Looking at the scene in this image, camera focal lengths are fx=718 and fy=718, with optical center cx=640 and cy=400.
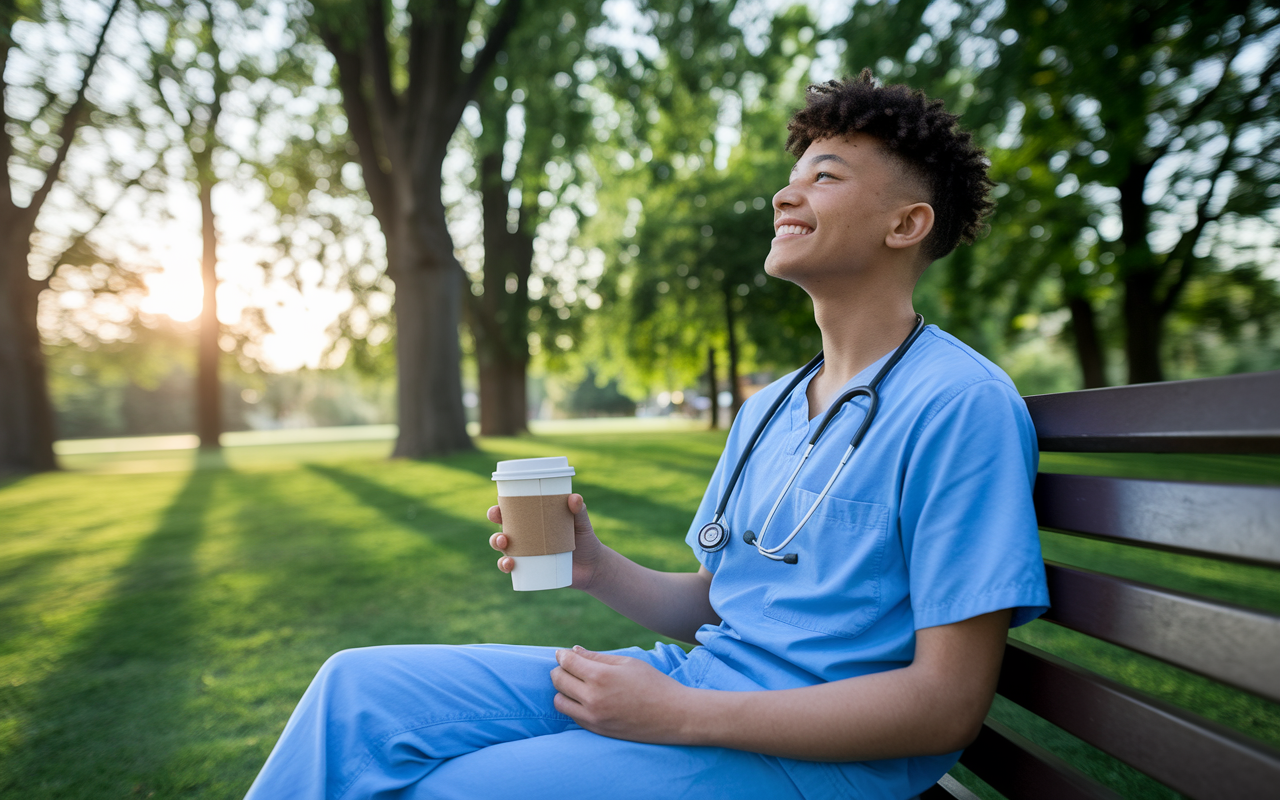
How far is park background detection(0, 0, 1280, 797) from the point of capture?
4.32m

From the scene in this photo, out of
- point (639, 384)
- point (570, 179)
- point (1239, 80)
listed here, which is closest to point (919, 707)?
point (1239, 80)

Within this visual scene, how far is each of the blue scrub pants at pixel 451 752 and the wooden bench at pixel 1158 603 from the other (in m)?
0.52

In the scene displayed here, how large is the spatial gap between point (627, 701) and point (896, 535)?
59 cm

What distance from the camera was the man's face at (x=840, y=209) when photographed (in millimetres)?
1650

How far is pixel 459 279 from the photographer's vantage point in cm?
1421

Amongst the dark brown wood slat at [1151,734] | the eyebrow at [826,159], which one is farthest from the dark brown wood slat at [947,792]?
the eyebrow at [826,159]

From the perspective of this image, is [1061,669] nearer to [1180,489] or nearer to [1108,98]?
[1180,489]

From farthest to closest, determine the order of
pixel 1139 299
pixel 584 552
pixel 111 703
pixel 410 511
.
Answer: pixel 1139 299, pixel 410 511, pixel 111 703, pixel 584 552

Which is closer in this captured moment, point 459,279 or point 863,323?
point 863,323

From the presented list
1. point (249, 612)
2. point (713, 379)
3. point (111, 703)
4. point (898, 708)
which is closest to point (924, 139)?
point (898, 708)

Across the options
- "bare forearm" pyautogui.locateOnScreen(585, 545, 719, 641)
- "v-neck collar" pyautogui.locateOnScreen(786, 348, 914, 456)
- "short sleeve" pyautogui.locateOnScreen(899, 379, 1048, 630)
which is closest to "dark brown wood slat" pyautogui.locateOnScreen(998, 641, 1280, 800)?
"short sleeve" pyautogui.locateOnScreen(899, 379, 1048, 630)

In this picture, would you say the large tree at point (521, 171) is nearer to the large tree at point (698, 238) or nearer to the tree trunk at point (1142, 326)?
the large tree at point (698, 238)

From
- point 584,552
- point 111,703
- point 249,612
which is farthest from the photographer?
point 249,612

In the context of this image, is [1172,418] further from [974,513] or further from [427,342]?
[427,342]
